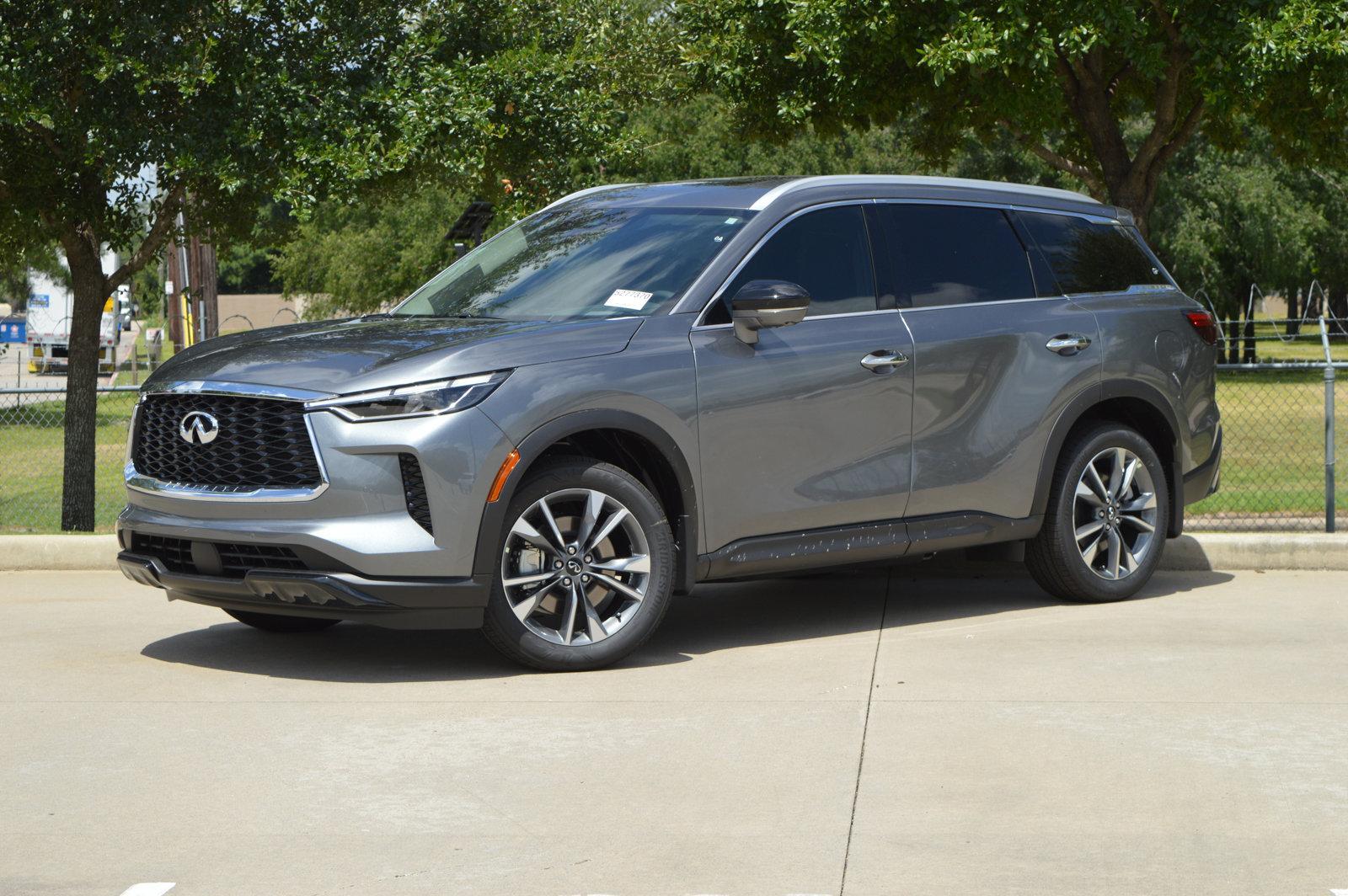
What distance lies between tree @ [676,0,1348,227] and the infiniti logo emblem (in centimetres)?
1064

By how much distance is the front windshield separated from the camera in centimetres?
734

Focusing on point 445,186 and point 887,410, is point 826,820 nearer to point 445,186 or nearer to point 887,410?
point 887,410

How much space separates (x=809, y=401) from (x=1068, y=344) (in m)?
1.61

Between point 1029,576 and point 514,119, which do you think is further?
point 514,119

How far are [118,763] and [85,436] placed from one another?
804cm

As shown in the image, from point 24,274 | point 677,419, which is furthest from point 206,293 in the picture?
point 24,274

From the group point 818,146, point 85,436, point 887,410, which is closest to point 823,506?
point 887,410

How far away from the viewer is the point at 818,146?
4091 cm

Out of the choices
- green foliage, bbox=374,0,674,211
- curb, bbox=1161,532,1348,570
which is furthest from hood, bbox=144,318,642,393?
green foliage, bbox=374,0,674,211

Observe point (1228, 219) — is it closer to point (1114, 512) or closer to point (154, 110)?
point (154, 110)

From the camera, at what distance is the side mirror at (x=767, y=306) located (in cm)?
710

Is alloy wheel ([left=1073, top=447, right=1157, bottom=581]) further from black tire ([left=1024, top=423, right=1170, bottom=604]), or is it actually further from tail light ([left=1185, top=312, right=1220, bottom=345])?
tail light ([left=1185, top=312, right=1220, bottom=345])

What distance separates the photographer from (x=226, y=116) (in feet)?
43.1

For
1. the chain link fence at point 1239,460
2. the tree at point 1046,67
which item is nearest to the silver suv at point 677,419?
the chain link fence at point 1239,460
